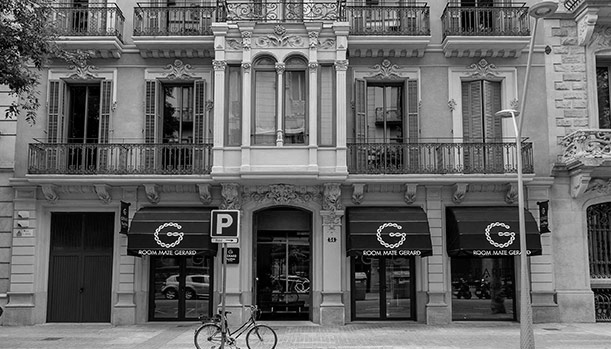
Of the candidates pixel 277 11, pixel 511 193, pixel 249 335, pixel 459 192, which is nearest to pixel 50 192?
pixel 249 335

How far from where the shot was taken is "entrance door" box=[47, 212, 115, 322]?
1966cm

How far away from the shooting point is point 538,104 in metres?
20.2

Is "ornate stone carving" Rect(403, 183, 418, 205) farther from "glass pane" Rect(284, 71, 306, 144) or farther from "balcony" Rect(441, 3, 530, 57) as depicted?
"balcony" Rect(441, 3, 530, 57)

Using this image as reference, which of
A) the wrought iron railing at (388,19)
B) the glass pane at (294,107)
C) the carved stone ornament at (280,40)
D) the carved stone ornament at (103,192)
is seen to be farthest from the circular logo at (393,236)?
the carved stone ornament at (103,192)

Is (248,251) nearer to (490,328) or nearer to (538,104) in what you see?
(490,328)

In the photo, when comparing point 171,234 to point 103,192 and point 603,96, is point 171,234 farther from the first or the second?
point 603,96

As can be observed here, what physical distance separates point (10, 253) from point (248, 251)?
7520 millimetres

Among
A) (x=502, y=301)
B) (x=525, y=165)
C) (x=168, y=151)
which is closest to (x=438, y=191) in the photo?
(x=525, y=165)

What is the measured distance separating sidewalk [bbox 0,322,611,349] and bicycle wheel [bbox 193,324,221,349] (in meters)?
0.60

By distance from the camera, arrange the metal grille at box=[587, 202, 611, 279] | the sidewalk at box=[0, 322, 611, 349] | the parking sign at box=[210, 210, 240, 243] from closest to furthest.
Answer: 1. the parking sign at box=[210, 210, 240, 243]
2. the sidewalk at box=[0, 322, 611, 349]
3. the metal grille at box=[587, 202, 611, 279]

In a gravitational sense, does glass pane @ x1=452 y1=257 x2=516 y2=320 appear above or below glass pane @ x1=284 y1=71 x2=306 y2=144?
below

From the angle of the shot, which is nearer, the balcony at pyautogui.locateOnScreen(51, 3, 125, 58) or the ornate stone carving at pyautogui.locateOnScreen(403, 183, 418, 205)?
the ornate stone carving at pyautogui.locateOnScreen(403, 183, 418, 205)

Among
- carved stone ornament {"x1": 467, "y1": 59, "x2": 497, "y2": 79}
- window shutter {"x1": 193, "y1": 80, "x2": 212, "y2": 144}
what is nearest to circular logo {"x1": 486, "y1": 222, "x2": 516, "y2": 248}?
carved stone ornament {"x1": 467, "y1": 59, "x2": 497, "y2": 79}

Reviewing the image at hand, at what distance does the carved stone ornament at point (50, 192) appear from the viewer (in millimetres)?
19317
